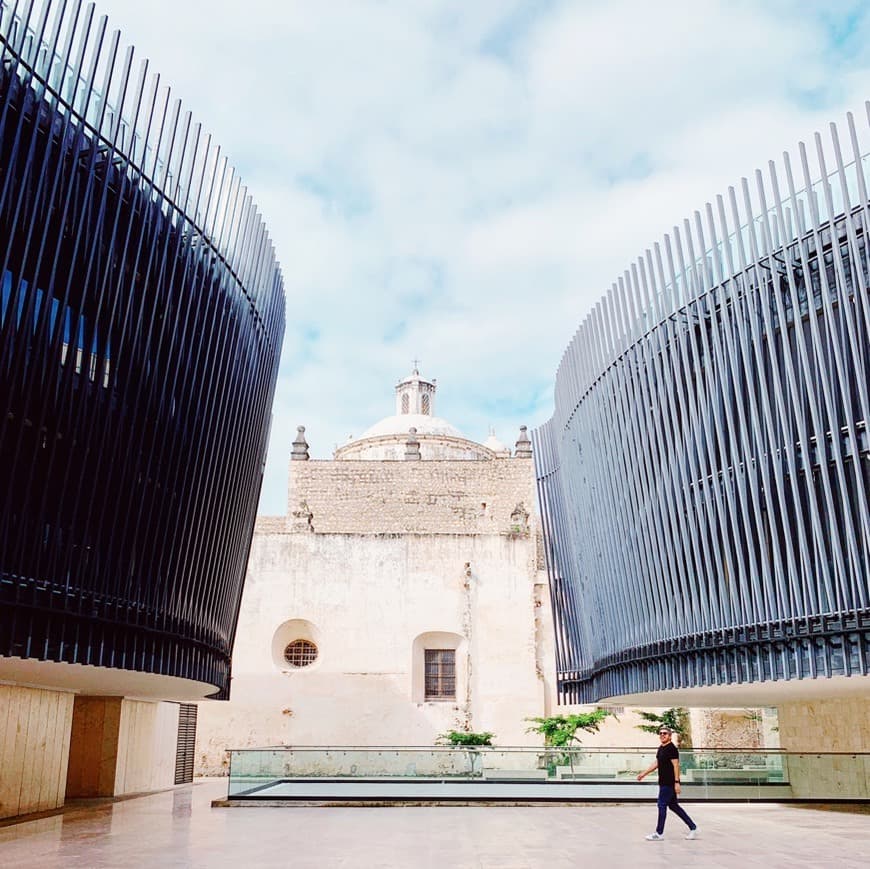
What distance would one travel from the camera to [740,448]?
14781mm

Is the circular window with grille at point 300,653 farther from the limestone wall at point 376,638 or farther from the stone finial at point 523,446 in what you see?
the stone finial at point 523,446

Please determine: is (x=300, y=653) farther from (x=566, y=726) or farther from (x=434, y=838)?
(x=434, y=838)

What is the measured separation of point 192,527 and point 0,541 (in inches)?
198

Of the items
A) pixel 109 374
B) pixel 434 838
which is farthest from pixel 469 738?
pixel 109 374

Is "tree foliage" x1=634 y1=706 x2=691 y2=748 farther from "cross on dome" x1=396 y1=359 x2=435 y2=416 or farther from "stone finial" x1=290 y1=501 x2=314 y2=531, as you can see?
"cross on dome" x1=396 y1=359 x2=435 y2=416

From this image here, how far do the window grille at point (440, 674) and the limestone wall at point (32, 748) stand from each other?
44.0 feet

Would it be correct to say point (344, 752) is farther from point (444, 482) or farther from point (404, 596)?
point (444, 482)

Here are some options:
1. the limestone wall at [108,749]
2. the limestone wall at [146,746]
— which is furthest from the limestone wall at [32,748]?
the limestone wall at [146,746]

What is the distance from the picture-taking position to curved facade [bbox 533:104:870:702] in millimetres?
12727

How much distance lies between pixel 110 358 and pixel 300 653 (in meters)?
18.3

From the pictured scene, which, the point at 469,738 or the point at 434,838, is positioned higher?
the point at 469,738

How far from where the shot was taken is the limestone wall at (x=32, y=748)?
45.9 feet

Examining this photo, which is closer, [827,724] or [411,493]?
[827,724]

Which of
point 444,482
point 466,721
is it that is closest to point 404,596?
point 466,721
